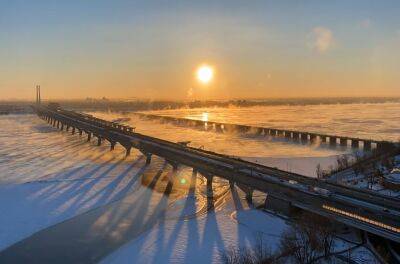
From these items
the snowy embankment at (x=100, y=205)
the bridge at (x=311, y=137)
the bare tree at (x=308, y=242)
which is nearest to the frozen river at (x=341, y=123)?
the bridge at (x=311, y=137)

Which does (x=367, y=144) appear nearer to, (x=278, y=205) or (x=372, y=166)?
(x=372, y=166)

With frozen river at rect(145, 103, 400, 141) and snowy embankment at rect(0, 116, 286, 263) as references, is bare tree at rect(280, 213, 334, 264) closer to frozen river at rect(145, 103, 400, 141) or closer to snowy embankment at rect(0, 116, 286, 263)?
snowy embankment at rect(0, 116, 286, 263)

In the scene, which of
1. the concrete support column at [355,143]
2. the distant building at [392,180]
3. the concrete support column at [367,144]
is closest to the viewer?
the distant building at [392,180]

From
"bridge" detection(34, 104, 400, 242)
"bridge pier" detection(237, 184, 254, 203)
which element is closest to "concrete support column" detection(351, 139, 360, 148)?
"bridge" detection(34, 104, 400, 242)

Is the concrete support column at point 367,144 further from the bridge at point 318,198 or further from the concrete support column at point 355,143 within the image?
the bridge at point 318,198

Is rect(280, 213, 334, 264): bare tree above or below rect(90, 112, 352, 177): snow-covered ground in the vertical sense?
above

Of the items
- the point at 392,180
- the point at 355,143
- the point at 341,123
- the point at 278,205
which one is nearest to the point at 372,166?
the point at 392,180
